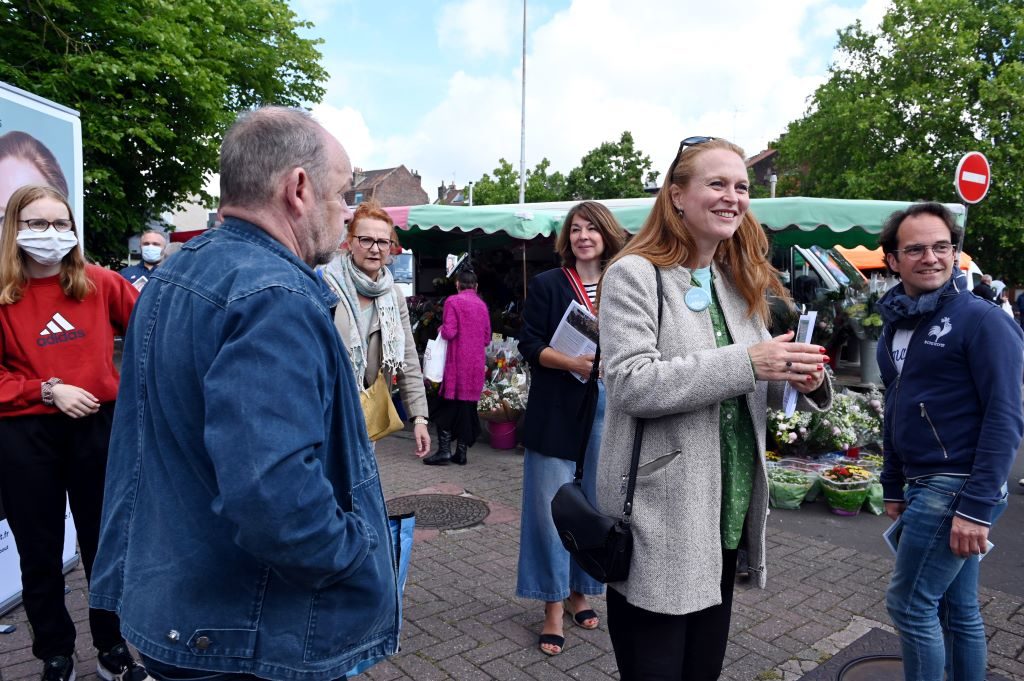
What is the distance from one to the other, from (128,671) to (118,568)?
1.92 metres

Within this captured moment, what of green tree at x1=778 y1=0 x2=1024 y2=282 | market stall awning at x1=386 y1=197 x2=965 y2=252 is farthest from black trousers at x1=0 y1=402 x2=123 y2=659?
green tree at x1=778 y1=0 x2=1024 y2=282

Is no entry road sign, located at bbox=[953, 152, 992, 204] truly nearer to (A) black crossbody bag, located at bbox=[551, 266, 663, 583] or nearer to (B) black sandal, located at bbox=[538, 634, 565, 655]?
(B) black sandal, located at bbox=[538, 634, 565, 655]

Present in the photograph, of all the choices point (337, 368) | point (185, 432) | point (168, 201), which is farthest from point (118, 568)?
point (168, 201)

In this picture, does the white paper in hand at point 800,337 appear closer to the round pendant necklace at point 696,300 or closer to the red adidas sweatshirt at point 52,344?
the round pendant necklace at point 696,300

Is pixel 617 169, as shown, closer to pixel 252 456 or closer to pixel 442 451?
pixel 442 451

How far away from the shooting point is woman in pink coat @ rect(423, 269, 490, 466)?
7008mm

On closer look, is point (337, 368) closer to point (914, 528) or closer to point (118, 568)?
point (118, 568)

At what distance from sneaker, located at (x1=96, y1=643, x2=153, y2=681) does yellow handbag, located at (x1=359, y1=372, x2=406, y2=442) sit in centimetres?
135

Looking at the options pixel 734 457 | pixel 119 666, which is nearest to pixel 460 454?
pixel 119 666

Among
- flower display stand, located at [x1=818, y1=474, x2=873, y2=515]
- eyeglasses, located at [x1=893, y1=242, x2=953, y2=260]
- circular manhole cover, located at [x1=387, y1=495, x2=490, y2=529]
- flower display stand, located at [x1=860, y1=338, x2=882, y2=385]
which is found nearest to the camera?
eyeglasses, located at [x1=893, y1=242, x2=953, y2=260]

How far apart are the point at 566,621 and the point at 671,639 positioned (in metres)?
1.83

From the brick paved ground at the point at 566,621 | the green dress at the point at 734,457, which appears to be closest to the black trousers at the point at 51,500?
the brick paved ground at the point at 566,621

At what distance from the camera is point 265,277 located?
1.28 m

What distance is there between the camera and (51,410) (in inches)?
114
